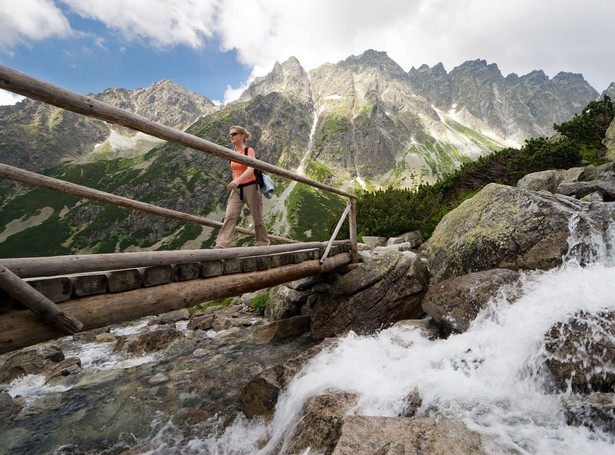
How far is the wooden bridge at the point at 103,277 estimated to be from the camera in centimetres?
292

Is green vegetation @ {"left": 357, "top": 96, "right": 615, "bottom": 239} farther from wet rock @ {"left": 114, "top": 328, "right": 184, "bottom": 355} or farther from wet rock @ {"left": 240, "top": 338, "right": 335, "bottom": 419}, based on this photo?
wet rock @ {"left": 240, "top": 338, "right": 335, "bottom": 419}

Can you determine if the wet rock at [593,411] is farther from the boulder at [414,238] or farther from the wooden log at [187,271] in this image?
the boulder at [414,238]

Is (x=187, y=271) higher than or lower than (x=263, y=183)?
lower

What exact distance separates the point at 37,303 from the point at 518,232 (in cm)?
933

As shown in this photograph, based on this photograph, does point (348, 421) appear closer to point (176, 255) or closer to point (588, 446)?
point (588, 446)

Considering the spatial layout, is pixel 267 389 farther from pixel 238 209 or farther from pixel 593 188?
pixel 593 188

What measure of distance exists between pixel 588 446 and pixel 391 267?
21.3 ft

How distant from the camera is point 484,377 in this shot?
16.0ft

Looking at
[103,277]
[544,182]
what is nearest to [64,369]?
[103,277]

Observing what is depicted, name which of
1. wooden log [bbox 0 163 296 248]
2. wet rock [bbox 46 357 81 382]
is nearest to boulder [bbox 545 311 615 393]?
wooden log [bbox 0 163 296 248]

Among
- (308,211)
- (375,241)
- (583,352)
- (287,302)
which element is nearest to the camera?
(583,352)

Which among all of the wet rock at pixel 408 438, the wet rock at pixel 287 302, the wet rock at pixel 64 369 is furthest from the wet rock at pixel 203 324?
the wet rock at pixel 408 438

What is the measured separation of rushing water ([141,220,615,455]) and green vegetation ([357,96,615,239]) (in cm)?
1312

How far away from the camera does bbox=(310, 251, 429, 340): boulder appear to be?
29.7 ft
